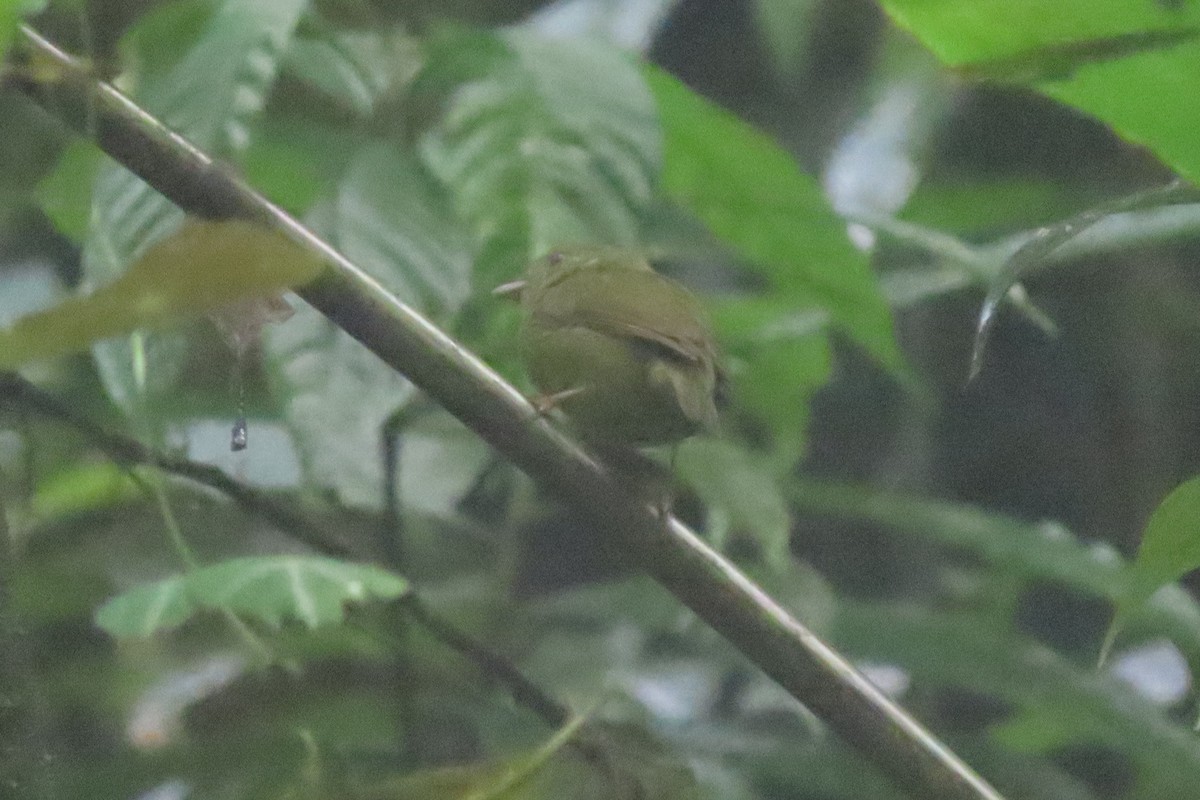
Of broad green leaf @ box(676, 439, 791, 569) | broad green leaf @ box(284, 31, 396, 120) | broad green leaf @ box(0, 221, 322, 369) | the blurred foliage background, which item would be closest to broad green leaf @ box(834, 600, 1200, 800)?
the blurred foliage background

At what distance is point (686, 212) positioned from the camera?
150 centimetres

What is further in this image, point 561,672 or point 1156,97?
point 561,672

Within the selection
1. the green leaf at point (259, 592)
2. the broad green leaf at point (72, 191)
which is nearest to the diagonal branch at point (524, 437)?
the green leaf at point (259, 592)

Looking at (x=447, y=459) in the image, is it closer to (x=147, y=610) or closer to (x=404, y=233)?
(x=404, y=233)

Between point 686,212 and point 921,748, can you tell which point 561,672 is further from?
point 921,748

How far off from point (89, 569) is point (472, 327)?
384mm

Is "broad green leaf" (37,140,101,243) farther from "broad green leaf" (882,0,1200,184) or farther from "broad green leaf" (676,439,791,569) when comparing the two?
"broad green leaf" (882,0,1200,184)

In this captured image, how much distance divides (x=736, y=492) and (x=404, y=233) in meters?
0.33

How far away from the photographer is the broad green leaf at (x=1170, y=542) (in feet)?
1.99

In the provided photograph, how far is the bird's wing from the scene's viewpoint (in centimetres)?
97

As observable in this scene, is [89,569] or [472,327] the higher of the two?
[472,327]

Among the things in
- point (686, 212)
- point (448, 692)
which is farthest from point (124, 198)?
point (686, 212)

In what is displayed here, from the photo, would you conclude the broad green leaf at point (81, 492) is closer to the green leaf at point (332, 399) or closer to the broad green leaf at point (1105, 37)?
the green leaf at point (332, 399)

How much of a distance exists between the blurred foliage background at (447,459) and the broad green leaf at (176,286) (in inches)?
9.1
